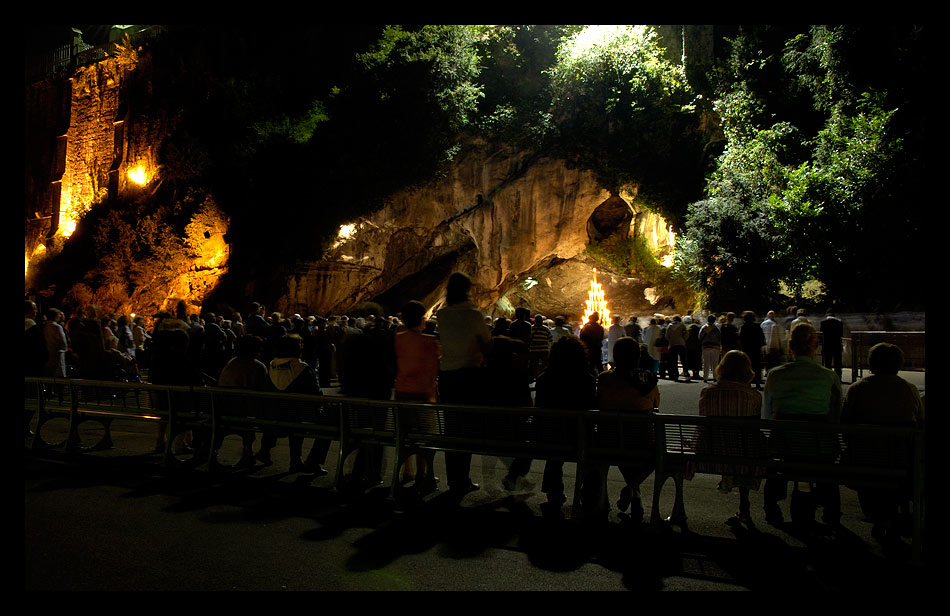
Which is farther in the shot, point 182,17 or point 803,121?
point 803,121

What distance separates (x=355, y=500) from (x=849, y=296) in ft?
54.6

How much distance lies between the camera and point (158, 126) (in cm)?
2669

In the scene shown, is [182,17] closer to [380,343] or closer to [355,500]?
[380,343]

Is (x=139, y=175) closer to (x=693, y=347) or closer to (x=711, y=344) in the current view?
(x=693, y=347)

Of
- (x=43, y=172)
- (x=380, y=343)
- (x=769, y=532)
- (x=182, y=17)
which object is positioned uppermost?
(x=43, y=172)

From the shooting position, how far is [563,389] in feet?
18.4

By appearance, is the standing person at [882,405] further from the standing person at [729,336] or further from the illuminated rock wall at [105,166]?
the illuminated rock wall at [105,166]

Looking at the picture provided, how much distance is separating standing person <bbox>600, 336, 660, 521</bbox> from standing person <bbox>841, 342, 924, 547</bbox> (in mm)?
1372

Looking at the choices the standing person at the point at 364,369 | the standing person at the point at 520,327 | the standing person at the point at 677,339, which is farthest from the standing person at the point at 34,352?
the standing person at the point at 677,339

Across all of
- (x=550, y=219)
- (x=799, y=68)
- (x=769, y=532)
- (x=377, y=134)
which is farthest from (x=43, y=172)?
(x=769, y=532)

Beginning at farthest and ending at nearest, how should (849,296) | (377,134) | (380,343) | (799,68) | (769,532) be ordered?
(377,134) < (799,68) < (849,296) < (380,343) < (769,532)

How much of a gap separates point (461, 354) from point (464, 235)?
2648cm

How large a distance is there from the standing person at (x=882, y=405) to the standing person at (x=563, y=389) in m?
1.86

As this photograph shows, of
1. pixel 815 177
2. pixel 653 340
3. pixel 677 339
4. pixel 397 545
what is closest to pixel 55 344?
pixel 397 545
